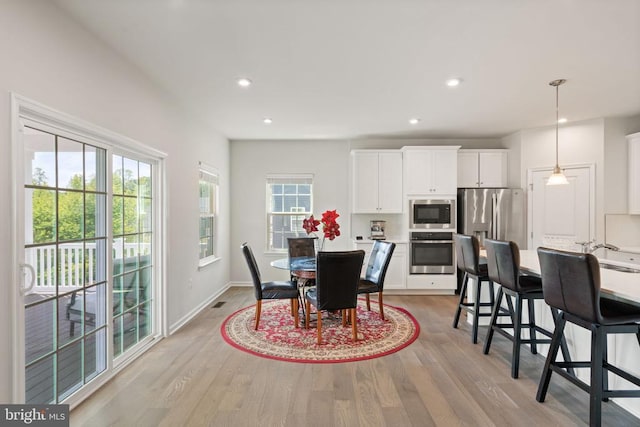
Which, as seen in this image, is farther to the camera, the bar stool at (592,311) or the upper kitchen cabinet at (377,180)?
the upper kitchen cabinet at (377,180)

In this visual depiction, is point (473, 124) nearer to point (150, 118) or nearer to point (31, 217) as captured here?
point (150, 118)

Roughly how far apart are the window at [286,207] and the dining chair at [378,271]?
1.88 m

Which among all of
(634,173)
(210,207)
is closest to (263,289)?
(210,207)

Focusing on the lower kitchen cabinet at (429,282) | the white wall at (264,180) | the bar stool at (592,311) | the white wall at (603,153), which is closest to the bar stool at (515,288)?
the bar stool at (592,311)

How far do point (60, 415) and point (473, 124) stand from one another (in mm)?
5405

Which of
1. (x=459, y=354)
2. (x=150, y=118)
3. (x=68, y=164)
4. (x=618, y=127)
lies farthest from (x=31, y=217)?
(x=618, y=127)

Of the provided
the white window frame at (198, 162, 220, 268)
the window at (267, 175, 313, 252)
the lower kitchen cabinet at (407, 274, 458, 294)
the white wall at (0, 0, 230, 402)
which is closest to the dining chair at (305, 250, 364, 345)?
the white wall at (0, 0, 230, 402)

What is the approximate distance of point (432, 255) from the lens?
5012mm

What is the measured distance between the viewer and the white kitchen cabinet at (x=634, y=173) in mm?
4066

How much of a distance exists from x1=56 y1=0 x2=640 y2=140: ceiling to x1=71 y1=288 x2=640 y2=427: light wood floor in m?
2.66

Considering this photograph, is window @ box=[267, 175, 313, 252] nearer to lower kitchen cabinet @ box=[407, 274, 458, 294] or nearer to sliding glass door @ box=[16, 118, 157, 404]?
lower kitchen cabinet @ box=[407, 274, 458, 294]

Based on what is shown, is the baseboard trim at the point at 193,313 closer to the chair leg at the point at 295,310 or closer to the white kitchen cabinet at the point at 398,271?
the chair leg at the point at 295,310

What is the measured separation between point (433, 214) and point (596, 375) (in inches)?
132

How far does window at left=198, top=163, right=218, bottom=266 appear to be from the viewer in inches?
174
